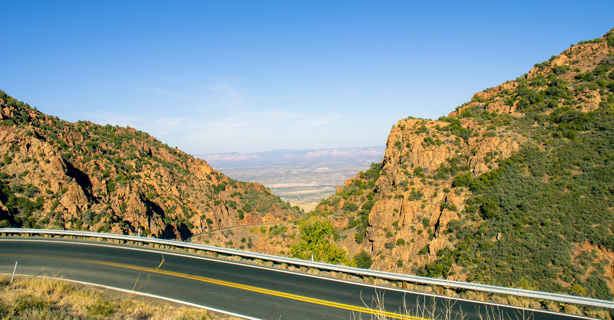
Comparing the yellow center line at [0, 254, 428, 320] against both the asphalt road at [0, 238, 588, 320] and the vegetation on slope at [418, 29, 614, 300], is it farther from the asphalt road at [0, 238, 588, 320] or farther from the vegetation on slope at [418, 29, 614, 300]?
the vegetation on slope at [418, 29, 614, 300]

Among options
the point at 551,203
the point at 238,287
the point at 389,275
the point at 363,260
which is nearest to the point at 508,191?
the point at 551,203

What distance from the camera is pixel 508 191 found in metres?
29.2

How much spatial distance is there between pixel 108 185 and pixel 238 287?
123 feet

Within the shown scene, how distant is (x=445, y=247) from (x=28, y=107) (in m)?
61.7

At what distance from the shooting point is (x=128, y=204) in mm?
38938

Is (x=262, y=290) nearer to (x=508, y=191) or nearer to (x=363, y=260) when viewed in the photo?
(x=363, y=260)

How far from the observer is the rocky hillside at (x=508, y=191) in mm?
22141

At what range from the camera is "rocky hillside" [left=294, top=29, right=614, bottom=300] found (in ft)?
72.6

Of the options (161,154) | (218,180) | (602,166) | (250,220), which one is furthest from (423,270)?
(161,154)

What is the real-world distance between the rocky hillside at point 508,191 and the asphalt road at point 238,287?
1414 centimetres

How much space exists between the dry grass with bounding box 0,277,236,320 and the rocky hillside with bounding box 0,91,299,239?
30.6 feet

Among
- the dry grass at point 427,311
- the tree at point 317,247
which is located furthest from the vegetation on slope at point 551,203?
the dry grass at point 427,311

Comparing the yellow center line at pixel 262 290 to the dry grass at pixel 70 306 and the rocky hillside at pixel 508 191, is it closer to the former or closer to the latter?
the dry grass at pixel 70 306

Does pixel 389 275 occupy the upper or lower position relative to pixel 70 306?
lower
